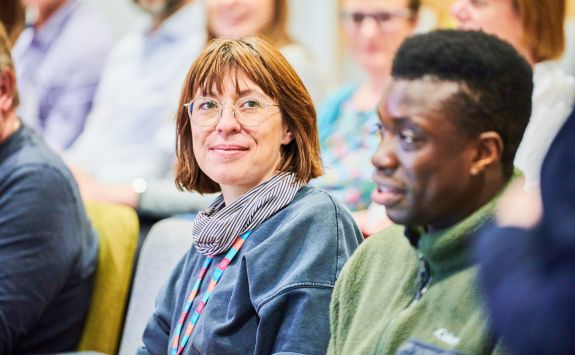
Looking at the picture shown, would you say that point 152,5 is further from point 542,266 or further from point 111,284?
point 542,266

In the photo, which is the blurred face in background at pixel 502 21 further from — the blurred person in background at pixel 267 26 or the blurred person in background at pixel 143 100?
the blurred person in background at pixel 143 100

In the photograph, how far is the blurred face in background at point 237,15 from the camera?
10.9 feet

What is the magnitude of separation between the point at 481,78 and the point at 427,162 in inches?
5.2

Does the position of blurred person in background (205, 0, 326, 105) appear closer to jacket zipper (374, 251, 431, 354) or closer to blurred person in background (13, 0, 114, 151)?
blurred person in background (13, 0, 114, 151)

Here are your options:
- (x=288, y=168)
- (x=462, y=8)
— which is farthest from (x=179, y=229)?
(x=462, y=8)

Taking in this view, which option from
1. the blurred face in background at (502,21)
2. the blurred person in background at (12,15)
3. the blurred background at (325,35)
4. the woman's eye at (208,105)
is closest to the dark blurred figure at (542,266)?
the woman's eye at (208,105)

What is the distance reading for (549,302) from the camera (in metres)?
0.90

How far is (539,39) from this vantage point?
2.31m

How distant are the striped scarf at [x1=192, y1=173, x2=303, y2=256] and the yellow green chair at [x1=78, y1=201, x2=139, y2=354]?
60 cm

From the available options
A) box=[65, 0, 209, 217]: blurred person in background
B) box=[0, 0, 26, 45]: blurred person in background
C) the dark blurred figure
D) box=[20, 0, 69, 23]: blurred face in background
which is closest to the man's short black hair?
the dark blurred figure

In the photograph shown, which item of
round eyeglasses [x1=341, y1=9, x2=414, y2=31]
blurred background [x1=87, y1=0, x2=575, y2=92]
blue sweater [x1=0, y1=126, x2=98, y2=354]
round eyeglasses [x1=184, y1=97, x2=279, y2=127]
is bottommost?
blurred background [x1=87, y1=0, x2=575, y2=92]

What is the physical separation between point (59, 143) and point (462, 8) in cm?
200

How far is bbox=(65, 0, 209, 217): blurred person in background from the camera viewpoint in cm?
354

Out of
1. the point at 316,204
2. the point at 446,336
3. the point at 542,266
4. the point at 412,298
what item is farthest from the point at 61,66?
the point at 542,266
